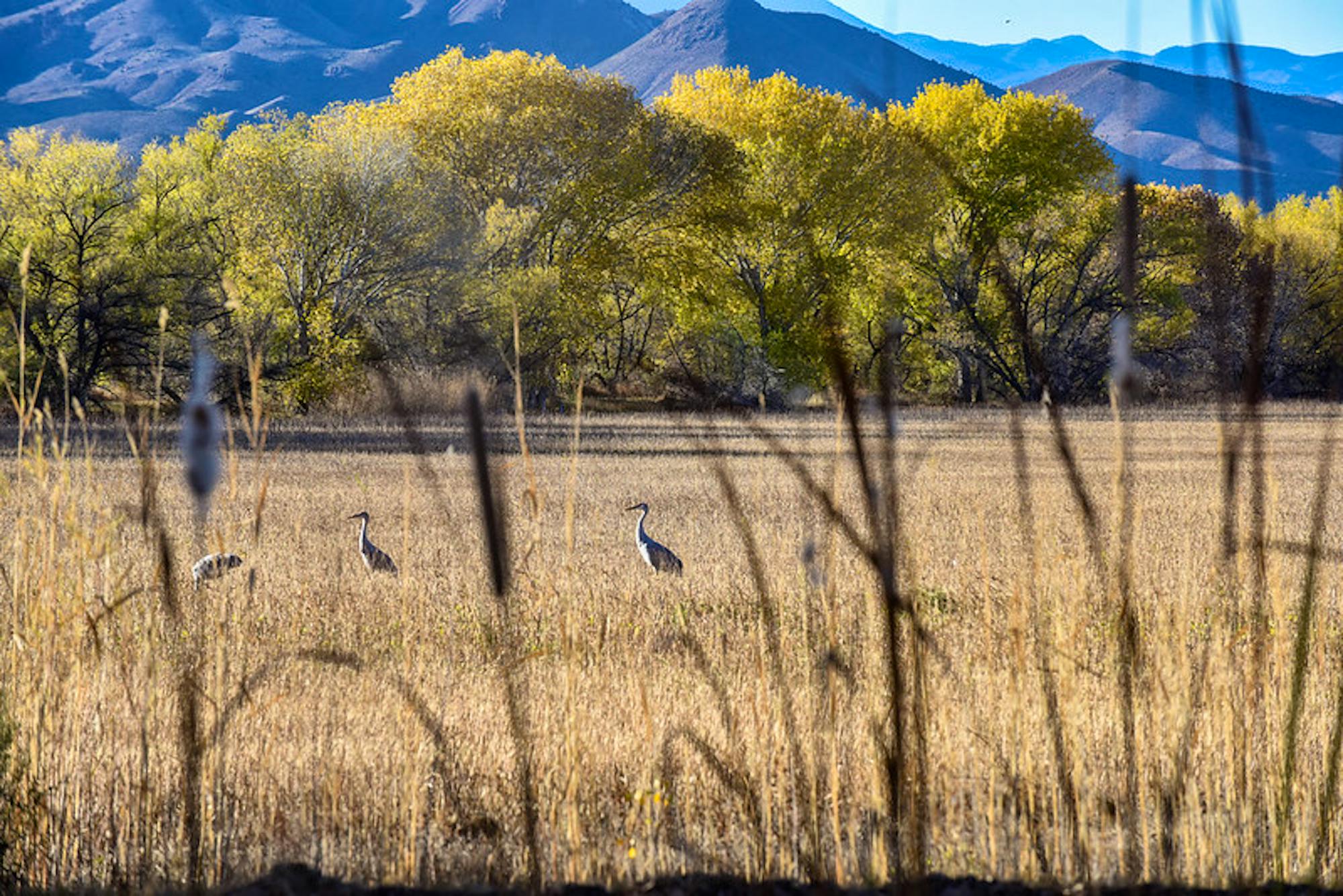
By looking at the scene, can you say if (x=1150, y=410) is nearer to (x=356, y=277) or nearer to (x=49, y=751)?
(x=356, y=277)

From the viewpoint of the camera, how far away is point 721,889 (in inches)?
85.7

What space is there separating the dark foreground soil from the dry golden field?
19 cm

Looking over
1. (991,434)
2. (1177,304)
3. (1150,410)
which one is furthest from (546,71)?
(1177,304)

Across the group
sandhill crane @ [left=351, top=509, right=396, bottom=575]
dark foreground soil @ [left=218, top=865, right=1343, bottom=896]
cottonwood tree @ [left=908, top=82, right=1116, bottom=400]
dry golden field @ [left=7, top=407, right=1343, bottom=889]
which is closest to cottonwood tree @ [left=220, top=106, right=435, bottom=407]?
cottonwood tree @ [left=908, top=82, right=1116, bottom=400]

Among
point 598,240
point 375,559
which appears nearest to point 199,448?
point 375,559

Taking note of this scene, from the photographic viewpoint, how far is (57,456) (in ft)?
12.8

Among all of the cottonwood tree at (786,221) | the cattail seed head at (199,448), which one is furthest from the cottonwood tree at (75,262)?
the cattail seed head at (199,448)

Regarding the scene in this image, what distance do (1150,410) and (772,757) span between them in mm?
41543

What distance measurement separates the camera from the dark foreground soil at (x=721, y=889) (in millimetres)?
2062

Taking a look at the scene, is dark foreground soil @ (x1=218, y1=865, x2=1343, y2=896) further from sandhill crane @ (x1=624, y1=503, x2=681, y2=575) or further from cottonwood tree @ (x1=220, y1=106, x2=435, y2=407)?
cottonwood tree @ (x1=220, y1=106, x2=435, y2=407)

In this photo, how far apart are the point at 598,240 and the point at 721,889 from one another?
3872 cm

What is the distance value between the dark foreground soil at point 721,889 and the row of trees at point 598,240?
1841 cm

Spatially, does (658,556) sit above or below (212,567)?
below

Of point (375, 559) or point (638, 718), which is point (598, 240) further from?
point (638, 718)
